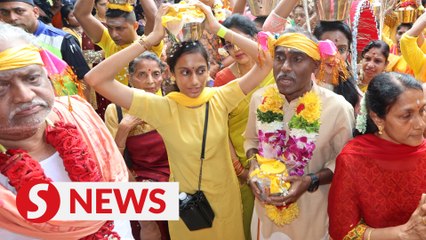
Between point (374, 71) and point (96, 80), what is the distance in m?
2.27

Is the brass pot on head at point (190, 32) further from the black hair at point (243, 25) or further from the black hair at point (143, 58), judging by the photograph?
the black hair at point (243, 25)

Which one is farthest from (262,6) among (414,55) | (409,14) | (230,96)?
(409,14)

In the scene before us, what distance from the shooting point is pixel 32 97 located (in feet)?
5.76

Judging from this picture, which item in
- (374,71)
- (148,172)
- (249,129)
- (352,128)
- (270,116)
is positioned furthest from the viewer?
(374,71)

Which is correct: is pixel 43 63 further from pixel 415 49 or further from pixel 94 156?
pixel 415 49

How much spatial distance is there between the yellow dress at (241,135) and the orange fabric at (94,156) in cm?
132

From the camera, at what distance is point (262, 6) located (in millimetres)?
4066

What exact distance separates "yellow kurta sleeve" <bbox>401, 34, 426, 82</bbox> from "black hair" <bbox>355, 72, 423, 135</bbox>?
169 centimetres

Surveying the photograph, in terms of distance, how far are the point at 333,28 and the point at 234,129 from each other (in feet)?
3.31

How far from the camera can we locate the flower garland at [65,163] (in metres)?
1.75

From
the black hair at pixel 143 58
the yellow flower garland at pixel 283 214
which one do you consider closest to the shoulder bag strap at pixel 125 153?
the black hair at pixel 143 58

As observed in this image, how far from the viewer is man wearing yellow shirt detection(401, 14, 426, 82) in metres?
3.78

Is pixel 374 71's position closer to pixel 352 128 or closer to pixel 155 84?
pixel 352 128

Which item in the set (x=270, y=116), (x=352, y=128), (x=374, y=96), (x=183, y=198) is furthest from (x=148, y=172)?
(x=374, y=96)
